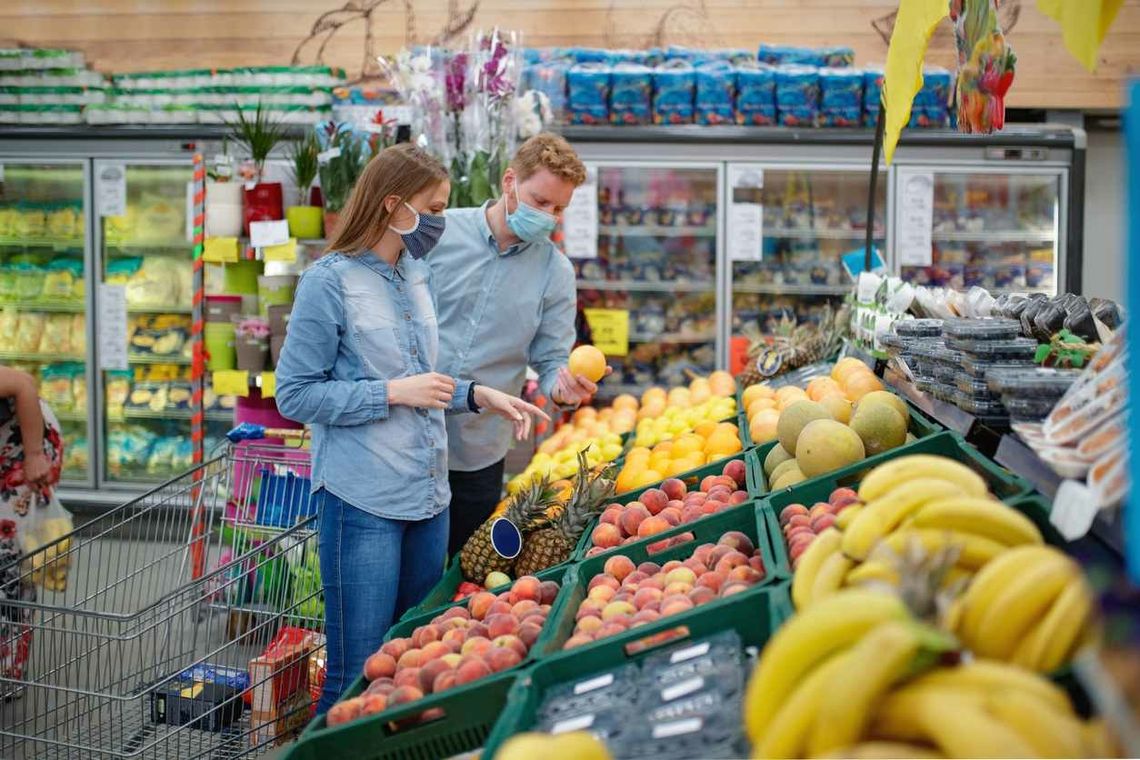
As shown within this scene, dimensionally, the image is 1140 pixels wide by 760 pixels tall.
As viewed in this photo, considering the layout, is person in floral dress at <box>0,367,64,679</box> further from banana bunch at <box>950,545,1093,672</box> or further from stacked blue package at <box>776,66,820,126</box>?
stacked blue package at <box>776,66,820,126</box>

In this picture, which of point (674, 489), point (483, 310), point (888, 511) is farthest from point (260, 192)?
point (888, 511)

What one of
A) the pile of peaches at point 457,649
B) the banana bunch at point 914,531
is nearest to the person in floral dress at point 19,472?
the pile of peaches at point 457,649

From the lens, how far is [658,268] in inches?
262

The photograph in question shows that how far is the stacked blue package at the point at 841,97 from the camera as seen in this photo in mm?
6195

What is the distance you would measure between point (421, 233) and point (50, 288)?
193 inches

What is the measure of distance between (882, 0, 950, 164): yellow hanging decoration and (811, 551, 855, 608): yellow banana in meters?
1.71

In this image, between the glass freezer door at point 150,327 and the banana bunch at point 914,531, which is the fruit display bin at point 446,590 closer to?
the banana bunch at point 914,531

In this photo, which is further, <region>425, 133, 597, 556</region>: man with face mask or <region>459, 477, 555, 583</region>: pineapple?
<region>425, 133, 597, 556</region>: man with face mask

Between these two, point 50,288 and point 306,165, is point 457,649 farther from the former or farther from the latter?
point 50,288

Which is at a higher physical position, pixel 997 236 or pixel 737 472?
pixel 997 236

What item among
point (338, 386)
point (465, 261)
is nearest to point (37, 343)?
point (465, 261)

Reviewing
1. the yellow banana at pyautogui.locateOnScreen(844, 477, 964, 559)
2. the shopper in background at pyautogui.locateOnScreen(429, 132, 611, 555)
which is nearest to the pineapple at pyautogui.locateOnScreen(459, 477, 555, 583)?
the shopper in background at pyautogui.locateOnScreen(429, 132, 611, 555)

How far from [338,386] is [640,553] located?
89cm

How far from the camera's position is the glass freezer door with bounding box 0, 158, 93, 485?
6949 mm
